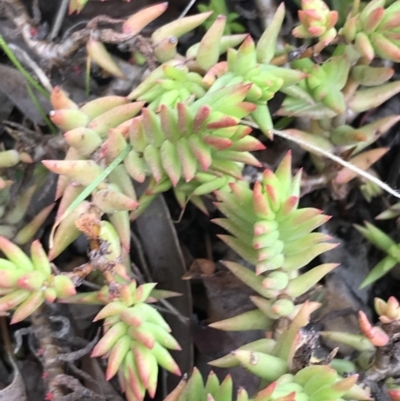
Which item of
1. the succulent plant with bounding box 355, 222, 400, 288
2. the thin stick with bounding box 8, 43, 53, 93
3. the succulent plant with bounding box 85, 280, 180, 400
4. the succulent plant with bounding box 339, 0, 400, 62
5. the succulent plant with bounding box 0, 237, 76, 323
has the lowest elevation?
the succulent plant with bounding box 355, 222, 400, 288

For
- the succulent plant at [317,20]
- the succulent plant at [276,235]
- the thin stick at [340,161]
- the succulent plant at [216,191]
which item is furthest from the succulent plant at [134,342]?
the succulent plant at [317,20]

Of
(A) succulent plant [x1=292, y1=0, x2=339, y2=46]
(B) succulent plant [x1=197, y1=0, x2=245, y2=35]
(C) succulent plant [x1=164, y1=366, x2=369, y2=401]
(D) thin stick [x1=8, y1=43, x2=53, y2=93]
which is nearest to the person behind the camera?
(C) succulent plant [x1=164, y1=366, x2=369, y2=401]

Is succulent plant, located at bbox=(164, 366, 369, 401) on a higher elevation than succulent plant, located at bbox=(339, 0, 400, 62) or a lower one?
lower

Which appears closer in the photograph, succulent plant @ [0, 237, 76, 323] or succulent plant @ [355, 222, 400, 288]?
succulent plant @ [0, 237, 76, 323]

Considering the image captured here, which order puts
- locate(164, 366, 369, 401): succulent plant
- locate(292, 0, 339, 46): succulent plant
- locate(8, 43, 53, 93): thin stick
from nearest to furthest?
locate(164, 366, 369, 401): succulent plant, locate(292, 0, 339, 46): succulent plant, locate(8, 43, 53, 93): thin stick

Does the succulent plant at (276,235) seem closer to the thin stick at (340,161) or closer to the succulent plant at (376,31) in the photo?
the thin stick at (340,161)

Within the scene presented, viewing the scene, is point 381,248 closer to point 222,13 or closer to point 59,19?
point 222,13

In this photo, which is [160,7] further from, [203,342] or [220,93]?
[203,342]

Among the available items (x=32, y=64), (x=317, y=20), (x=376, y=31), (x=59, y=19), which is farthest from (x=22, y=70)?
(x=376, y=31)

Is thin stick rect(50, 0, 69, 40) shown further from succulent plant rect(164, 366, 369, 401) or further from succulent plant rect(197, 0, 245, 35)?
succulent plant rect(164, 366, 369, 401)

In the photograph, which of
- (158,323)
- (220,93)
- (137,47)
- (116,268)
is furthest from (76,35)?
(158,323)

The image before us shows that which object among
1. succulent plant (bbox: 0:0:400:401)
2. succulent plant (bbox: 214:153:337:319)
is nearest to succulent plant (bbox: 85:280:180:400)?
succulent plant (bbox: 0:0:400:401)
